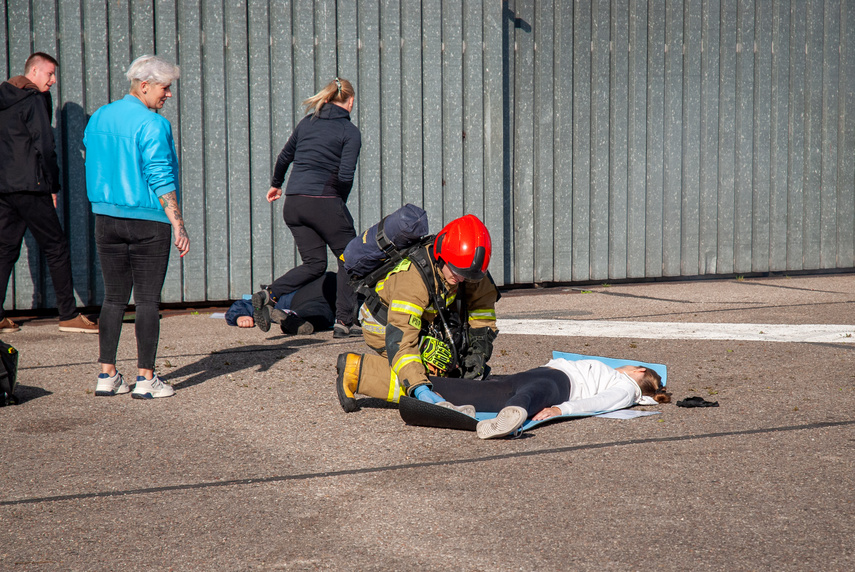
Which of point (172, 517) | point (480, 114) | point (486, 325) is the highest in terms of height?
point (480, 114)

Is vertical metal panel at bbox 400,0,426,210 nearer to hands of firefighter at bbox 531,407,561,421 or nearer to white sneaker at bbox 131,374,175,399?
white sneaker at bbox 131,374,175,399

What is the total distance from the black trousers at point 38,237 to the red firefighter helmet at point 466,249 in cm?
465

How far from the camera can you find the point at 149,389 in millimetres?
5293

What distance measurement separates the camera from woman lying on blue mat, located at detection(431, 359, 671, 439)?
4547 millimetres

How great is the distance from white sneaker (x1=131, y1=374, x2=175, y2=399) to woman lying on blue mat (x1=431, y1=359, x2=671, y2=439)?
5.61 feet

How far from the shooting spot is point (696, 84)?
11.4 m

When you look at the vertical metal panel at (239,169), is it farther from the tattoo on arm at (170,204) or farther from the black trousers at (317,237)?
the tattoo on arm at (170,204)

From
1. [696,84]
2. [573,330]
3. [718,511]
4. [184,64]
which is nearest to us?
[718,511]

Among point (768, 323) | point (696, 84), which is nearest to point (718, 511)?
point (768, 323)

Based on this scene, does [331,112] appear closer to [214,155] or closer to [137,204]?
[214,155]

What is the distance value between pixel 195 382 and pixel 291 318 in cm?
206

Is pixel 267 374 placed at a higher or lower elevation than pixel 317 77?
lower

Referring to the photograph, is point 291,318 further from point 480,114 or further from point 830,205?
point 830,205

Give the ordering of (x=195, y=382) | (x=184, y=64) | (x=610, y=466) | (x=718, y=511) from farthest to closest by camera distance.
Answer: (x=184, y=64) < (x=195, y=382) < (x=610, y=466) < (x=718, y=511)
